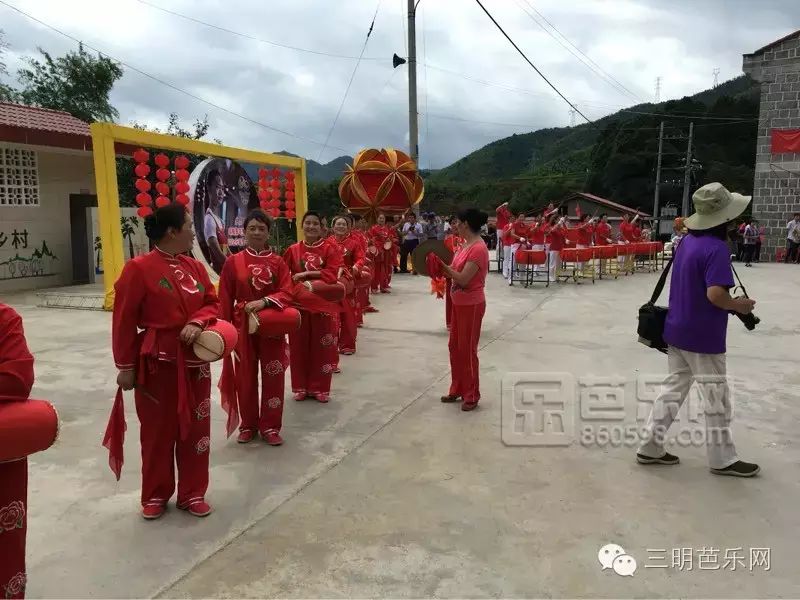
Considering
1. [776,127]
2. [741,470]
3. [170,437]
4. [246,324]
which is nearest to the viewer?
[170,437]

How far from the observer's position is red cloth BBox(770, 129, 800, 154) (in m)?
19.4

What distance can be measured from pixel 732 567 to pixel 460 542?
116 cm

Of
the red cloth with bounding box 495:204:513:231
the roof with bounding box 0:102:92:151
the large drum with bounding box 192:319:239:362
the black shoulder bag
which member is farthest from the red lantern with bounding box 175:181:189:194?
the black shoulder bag

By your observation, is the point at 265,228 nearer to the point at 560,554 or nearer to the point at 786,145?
the point at 560,554

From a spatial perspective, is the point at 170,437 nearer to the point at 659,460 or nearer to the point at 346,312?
the point at 659,460

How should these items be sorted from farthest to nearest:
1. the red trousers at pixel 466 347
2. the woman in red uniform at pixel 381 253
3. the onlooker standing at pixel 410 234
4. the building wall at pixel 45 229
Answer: the onlooker standing at pixel 410 234 → the building wall at pixel 45 229 → the woman in red uniform at pixel 381 253 → the red trousers at pixel 466 347

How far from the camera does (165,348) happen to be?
284 cm

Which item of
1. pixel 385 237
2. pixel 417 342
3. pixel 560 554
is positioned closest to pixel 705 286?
pixel 560 554

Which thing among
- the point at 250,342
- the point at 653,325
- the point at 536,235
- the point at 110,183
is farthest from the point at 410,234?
the point at 653,325

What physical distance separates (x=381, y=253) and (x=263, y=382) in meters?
6.98

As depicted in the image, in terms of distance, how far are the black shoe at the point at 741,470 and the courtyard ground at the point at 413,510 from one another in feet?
0.18

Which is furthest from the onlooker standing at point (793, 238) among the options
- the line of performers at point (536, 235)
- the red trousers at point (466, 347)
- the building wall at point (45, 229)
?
the building wall at point (45, 229)

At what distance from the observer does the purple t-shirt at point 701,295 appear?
328cm

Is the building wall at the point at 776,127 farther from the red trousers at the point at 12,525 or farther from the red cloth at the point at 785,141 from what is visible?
the red trousers at the point at 12,525
